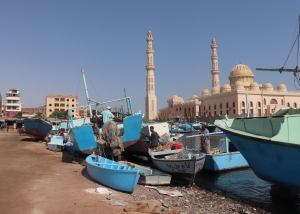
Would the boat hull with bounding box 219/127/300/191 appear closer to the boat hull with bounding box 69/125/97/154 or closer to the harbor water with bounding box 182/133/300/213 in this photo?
the harbor water with bounding box 182/133/300/213

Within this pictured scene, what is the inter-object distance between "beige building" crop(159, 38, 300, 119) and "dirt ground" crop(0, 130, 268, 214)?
4793 centimetres

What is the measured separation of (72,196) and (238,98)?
55.7 m

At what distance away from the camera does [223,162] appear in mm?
11953

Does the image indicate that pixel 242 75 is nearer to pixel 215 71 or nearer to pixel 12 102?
pixel 215 71

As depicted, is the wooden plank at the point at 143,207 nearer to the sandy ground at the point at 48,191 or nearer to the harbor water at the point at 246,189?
the sandy ground at the point at 48,191

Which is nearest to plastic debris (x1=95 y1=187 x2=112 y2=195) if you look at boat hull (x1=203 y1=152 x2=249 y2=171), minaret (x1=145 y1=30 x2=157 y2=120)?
boat hull (x1=203 y1=152 x2=249 y2=171)

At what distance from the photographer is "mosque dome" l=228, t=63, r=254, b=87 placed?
7075 centimetres

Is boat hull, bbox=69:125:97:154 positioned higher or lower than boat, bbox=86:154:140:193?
higher

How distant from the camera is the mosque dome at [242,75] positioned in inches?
2785

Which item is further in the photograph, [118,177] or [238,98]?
[238,98]

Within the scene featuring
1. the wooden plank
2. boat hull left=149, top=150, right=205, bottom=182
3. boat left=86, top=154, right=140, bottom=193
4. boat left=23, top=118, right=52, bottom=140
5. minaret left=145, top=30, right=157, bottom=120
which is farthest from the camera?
minaret left=145, top=30, right=157, bottom=120

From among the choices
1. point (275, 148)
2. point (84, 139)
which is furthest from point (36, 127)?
point (275, 148)

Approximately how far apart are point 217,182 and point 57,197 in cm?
662

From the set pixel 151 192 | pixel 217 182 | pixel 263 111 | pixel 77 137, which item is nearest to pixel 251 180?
pixel 217 182
